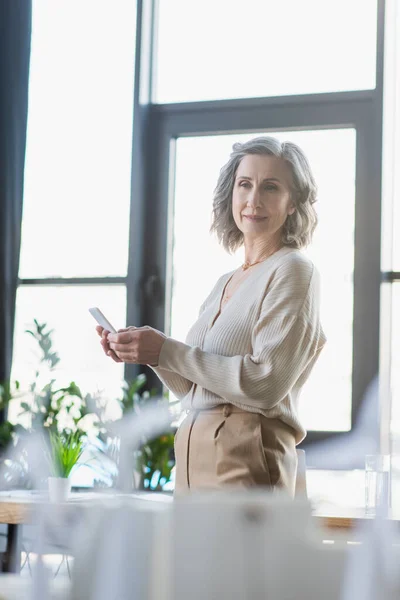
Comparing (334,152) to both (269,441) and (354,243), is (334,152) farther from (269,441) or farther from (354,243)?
(269,441)

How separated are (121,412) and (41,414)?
1.06 ft

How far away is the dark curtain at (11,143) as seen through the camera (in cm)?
397

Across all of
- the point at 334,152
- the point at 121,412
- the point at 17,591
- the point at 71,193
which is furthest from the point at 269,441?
the point at 71,193

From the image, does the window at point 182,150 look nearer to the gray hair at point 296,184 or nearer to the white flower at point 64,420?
the white flower at point 64,420

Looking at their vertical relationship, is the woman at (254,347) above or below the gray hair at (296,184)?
below

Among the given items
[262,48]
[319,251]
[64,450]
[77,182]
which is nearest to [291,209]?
[64,450]

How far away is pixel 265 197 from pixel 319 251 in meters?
1.75

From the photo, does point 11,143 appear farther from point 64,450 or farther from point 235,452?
point 235,452

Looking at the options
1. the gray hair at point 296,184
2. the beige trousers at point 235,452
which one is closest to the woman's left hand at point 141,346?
the beige trousers at point 235,452

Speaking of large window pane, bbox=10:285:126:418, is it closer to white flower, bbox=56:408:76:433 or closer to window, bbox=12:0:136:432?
window, bbox=12:0:136:432

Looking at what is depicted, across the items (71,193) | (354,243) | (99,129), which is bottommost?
(354,243)

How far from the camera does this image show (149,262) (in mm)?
3949

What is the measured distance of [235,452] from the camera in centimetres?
176

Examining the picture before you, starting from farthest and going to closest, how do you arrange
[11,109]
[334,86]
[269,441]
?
[11,109] → [334,86] → [269,441]
